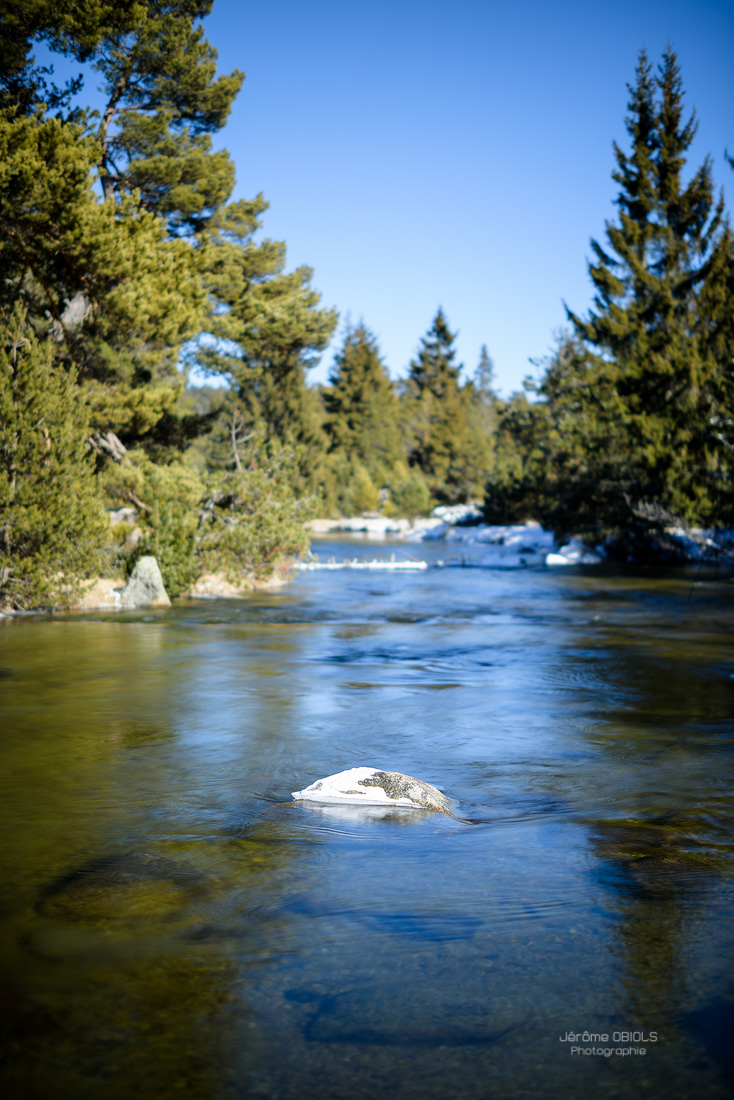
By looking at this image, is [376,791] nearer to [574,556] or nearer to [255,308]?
[255,308]

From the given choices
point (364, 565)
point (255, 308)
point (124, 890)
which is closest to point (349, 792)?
point (124, 890)

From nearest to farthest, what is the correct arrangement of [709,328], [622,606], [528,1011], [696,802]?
[528,1011]
[696,802]
[622,606]
[709,328]

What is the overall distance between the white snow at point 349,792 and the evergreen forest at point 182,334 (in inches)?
453

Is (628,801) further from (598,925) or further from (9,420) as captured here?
(9,420)

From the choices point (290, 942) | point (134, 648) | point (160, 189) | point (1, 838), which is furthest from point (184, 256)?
point (290, 942)

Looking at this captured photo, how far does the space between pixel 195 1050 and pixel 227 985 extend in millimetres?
505

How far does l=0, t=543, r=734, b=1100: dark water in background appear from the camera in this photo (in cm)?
362

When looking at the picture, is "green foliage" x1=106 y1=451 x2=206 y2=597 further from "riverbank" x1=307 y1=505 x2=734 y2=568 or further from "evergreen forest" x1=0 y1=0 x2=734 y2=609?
"riverbank" x1=307 y1=505 x2=734 y2=568

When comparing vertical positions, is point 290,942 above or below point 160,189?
below

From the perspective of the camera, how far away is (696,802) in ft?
23.0

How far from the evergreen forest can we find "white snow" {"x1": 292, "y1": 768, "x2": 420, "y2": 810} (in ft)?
37.7

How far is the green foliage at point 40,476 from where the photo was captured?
16.6m

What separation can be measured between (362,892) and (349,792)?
1.64 metres

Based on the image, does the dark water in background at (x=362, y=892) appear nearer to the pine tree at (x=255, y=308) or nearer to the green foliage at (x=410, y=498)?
the pine tree at (x=255, y=308)
